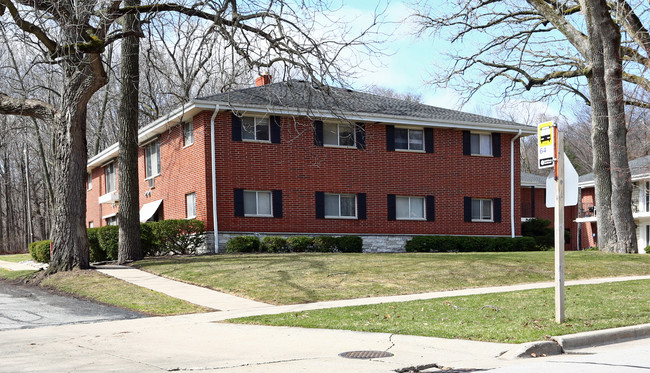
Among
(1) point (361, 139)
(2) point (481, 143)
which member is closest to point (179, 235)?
(1) point (361, 139)

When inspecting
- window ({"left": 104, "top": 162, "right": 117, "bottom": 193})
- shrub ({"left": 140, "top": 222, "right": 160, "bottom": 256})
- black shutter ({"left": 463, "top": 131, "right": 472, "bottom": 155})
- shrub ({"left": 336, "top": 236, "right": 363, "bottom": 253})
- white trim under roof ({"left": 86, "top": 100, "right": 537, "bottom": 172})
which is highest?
white trim under roof ({"left": 86, "top": 100, "right": 537, "bottom": 172})

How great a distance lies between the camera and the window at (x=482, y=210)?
31.0 meters

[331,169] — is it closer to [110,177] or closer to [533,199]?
[110,177]

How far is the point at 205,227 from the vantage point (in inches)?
993

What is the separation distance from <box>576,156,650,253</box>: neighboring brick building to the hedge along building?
54.8ft

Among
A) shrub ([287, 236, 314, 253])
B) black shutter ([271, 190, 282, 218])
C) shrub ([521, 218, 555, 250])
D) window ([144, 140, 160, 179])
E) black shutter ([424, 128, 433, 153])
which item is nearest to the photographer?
shrub ([287, 236, 314, 253])

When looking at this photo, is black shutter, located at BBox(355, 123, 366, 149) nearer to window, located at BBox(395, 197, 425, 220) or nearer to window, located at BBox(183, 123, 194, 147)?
window, located at BBox(395, 197, 425, 220)

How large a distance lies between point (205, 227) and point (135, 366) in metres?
17.1

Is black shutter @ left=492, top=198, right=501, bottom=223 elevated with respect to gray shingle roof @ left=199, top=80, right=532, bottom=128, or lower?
lower

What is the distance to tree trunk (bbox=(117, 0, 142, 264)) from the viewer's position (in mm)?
22719

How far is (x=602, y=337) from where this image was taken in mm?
9742

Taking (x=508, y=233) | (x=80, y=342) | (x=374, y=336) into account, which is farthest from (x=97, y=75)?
(x=508, y=233)

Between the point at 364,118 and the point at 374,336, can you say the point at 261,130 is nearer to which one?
the point at 364,118

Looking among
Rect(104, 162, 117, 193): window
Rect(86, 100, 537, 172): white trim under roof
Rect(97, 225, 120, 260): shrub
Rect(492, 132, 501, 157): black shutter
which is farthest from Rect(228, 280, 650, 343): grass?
Rect(104, 162, 117, 193): window
